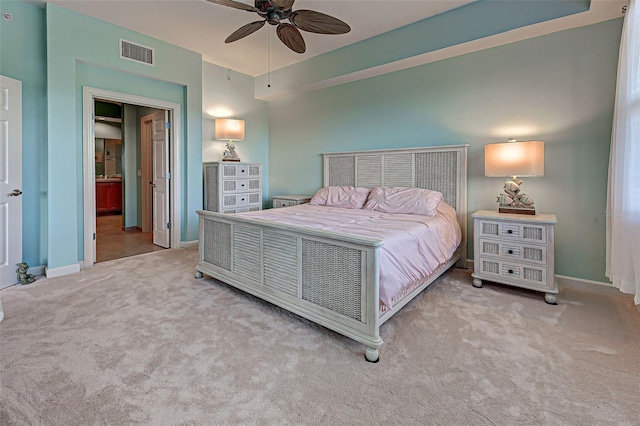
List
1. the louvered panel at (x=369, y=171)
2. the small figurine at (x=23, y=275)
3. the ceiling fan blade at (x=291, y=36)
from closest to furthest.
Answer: the ceiling fan blade at (x=291, y=36) → the small figurine at (x=23, y=275) → the louvered panel at (x=369, y=171)

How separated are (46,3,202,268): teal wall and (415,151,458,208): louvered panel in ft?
11.8

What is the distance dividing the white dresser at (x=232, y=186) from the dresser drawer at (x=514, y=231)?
347 centimetres

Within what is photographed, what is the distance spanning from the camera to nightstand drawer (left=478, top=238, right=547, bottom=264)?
107 inches

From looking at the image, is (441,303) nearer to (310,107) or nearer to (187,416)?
(187,416)

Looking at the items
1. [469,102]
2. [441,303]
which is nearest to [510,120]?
[469,102]

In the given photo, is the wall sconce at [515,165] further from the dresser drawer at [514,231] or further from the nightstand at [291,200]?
the nightstand at [291,200]

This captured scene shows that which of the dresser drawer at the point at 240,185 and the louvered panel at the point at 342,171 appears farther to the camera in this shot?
the dresser drawer at the point at 240,185

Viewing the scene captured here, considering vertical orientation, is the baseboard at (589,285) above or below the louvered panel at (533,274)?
below

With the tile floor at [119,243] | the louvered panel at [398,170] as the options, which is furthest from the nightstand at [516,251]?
the tile floor at [119,243]

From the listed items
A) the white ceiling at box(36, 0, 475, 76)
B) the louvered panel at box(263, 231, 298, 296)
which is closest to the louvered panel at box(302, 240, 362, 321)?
the louvered panel at box(263, 231, 298, 296)

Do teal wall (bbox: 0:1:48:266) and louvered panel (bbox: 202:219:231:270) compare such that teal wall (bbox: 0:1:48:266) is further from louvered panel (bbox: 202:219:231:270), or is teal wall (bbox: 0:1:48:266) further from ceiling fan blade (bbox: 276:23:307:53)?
ceiling fan blade (bbox: 276:23:307:53)

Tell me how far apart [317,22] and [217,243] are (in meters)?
2.15

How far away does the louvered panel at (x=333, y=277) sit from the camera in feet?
6.42

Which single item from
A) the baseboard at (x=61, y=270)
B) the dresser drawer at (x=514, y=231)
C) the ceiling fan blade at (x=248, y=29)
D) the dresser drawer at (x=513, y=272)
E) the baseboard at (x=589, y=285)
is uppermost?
the ceiling fan blade at (x=248, y=29)
